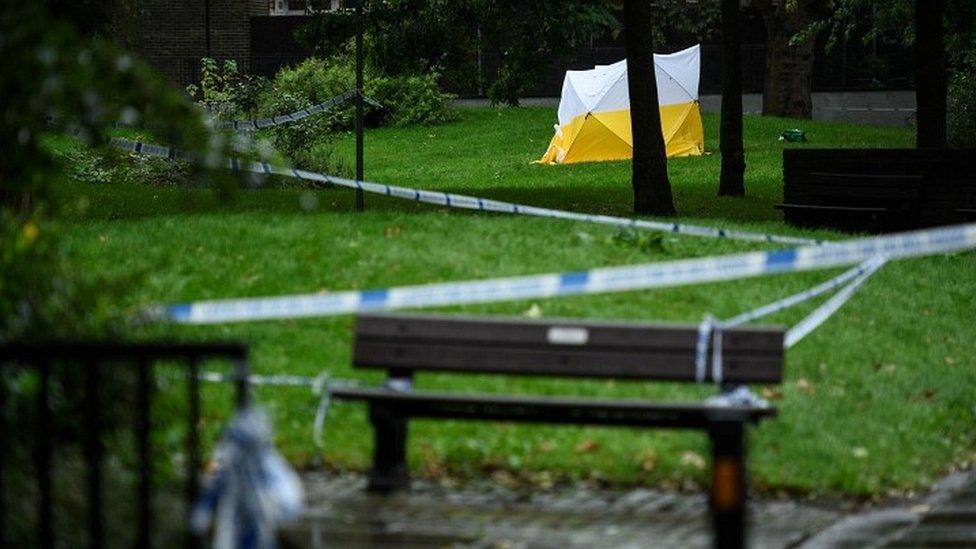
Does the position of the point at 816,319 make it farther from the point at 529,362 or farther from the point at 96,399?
the point at 96,399

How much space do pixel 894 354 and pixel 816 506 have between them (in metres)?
3.70

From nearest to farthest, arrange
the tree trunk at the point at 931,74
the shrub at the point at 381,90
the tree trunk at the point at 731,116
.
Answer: the tree trunk at the point at 931,74
the tree trunk at the point at 731,116
the shrub at the point at 381,90

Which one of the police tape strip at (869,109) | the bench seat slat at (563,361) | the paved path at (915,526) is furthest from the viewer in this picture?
the police tape strip at (869,109)

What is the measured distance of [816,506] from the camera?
845 cm

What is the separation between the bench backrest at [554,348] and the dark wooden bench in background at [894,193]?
36.5 ft

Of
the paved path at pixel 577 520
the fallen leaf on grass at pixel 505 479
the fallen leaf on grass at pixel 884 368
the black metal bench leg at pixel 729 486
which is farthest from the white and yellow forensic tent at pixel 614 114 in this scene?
the black metal bench leg at pixel 729 486

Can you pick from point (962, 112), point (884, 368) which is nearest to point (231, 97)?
point (962, 112)

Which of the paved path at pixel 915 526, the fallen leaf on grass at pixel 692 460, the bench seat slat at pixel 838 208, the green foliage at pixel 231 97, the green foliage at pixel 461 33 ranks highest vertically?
the green foliage at pixel 461 33

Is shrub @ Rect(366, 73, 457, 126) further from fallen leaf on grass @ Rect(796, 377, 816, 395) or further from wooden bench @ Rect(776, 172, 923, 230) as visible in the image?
fallen leaf on grass @ Rect(796, 377, 816, 395)

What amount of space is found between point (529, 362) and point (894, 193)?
38.9ft

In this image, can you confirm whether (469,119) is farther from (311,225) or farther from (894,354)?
(894,354)

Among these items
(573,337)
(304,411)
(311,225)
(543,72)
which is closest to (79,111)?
(573,337)

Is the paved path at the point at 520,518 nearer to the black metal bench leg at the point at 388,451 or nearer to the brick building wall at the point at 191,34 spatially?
the black metal bench leg at the point at 388,451

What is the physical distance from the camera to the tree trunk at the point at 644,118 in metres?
20.2
